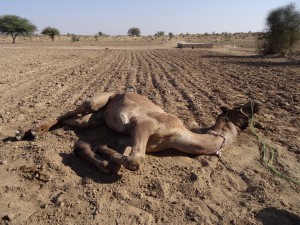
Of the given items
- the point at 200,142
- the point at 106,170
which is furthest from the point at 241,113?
the point at 106,170

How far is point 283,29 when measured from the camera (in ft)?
83.7

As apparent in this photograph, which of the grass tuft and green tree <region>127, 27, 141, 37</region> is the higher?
the grass tuft

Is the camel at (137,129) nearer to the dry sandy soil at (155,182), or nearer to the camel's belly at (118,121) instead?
the camel's belly at (118,121)

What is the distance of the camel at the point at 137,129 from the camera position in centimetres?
423

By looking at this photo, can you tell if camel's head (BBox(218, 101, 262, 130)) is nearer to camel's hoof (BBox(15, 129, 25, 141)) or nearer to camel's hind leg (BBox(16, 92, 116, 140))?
camel's hind leg (BBox(16, 92, 116, 140))

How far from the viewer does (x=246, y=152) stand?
521 centimetres

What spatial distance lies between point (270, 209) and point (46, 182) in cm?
251

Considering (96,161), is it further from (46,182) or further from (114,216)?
(114,216)

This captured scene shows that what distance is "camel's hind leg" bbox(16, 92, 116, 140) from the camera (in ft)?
17.3

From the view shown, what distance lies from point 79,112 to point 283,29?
77.1ft

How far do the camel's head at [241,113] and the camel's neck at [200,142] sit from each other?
0.43 metres

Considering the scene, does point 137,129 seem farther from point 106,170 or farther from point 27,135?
point 27,135

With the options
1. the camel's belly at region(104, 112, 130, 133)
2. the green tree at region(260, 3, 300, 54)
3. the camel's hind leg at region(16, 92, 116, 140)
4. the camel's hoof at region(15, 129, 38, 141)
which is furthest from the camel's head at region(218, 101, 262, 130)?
the green tree at region(260, 3, 300, 54)

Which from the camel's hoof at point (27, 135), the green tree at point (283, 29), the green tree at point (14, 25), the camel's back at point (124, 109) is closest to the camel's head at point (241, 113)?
the camel's back at point (124, 109)
